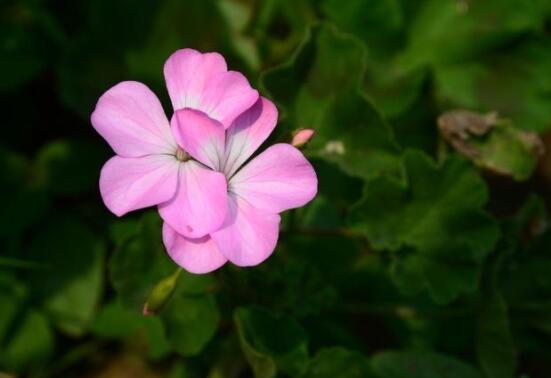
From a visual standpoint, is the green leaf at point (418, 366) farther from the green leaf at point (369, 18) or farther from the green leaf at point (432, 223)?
the green leaf at point (369, 18)

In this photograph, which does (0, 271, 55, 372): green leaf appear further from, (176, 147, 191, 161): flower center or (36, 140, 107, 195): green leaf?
(176, 147, 191, 161): flower center

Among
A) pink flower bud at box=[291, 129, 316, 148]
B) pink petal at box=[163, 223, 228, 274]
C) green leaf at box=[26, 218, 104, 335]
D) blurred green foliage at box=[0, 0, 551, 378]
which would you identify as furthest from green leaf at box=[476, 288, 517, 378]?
green leaf at box=[26, 218, 104, 335]

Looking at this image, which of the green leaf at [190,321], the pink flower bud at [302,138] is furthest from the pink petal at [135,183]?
the green leaf at [190,321]

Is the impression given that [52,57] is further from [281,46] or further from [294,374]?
[294,374]

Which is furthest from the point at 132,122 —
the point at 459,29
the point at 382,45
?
the point at 459,29

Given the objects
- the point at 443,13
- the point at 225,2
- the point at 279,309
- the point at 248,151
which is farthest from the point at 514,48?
the point at 248,151

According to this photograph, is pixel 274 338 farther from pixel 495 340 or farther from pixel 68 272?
pixel 68 272

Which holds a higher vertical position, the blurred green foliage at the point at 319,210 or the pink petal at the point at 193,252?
the pink petal at the point at 193,252
